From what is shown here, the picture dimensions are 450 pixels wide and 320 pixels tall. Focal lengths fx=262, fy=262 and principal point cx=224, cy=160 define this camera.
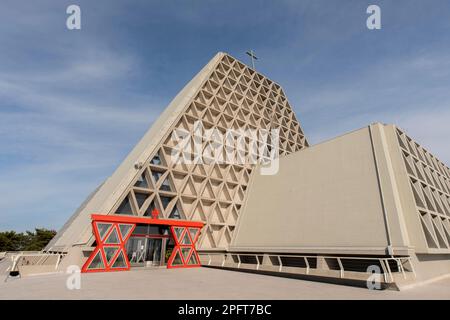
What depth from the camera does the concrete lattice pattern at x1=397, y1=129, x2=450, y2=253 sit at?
1657cm

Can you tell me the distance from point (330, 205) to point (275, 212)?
534cm

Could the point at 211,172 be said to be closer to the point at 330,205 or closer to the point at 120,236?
the point at 120,236

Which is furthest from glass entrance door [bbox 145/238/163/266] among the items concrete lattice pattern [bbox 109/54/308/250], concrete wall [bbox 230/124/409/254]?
concrete wall [bbox 230/124/409/254]

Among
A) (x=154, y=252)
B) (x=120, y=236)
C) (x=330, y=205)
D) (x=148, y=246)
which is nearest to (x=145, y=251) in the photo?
(x=148, y=246)

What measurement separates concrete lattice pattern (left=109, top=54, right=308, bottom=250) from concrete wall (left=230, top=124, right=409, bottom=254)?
265cm

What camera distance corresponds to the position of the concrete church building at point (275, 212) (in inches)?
610

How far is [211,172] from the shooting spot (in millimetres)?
26469

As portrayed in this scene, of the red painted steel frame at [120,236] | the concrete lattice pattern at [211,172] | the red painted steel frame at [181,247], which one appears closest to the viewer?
the red painted steel frame at [120,236]

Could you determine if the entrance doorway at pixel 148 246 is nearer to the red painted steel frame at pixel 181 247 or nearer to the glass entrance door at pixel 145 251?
the glass entrance door at pixel 145 251

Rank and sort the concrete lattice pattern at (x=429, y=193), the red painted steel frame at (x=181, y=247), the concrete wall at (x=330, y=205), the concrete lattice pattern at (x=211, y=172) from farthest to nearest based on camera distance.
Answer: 1. the concrete lattice pattern at (x=211, y=172)
2. the red painted steel frame at (x=181, y=247)
3. the concrete lattice pattern at (x=429, y=193)
4. the concrete wall at (x=330, y=205)

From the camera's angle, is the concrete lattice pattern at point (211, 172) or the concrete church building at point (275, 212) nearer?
the concrete church building at point (275, 212)

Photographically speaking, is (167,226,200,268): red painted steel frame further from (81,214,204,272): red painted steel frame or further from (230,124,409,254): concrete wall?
(230,124,409,254): concrete wall

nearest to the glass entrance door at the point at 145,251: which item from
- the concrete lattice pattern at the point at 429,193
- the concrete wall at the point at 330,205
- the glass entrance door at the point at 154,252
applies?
the glass entrance door at the point at 154,252

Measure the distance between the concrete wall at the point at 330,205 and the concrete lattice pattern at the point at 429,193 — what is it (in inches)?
92.6
